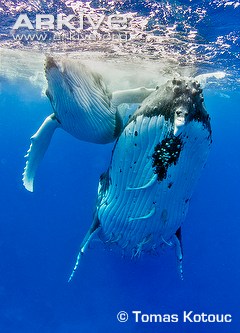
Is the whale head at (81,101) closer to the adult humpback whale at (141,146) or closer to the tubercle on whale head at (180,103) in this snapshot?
the adult humpback whale at (141,146)

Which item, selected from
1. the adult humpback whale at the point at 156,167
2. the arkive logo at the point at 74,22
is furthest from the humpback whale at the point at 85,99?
the arkive logo at the point at 74,22

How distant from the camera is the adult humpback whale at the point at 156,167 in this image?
14.8ft

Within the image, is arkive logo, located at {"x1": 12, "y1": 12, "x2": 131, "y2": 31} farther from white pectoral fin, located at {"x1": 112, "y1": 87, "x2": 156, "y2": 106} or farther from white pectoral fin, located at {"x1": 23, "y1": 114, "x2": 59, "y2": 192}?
white pectoral fin, located at {"x1": 112, "y1": 87, "x2": 156, "y2": 106}

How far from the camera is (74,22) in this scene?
471 inches

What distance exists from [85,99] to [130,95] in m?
0.75

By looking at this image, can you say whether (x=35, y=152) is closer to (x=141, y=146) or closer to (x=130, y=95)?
(x=130, y=95)

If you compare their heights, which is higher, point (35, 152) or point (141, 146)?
point (35, 152)

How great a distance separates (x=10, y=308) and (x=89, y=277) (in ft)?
15.5

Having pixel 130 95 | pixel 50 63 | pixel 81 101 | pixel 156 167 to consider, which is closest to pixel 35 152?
pixel 81 101

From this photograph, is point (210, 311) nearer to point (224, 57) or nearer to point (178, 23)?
point (224, 57)

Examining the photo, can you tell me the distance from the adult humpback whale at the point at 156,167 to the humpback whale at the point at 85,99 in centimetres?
75

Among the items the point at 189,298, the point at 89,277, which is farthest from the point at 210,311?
the point at 89,277

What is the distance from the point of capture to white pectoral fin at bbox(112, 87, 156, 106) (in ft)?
18.8

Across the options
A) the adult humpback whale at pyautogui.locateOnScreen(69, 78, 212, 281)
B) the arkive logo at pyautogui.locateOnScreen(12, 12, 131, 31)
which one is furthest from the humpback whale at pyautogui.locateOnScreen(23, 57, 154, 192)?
the arkive logo at pyautogui.locateOnScreen(12, 12, 131, 31)
